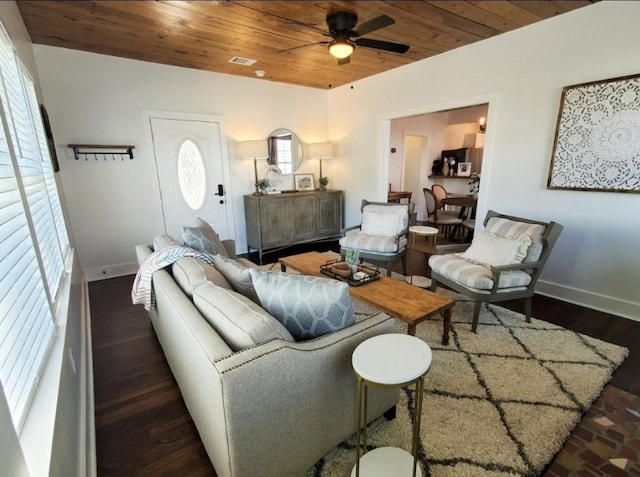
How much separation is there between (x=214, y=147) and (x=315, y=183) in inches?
71.0

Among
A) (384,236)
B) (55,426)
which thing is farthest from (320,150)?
(55,426)

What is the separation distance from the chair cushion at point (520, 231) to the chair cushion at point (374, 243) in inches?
36.0

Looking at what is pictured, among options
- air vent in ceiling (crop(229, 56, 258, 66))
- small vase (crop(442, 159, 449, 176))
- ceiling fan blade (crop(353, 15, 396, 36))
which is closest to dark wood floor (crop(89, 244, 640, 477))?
ceiling fan blade (crop(353, 15, 396, 36))

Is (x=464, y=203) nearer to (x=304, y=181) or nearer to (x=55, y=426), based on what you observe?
(x=304, y=181)

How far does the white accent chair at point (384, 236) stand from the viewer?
3455 mm

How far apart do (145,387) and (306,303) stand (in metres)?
1.35

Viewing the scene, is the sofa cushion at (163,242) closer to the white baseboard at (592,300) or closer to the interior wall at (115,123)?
the interior wall at (115,123)

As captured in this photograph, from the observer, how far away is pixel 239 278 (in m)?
1.66

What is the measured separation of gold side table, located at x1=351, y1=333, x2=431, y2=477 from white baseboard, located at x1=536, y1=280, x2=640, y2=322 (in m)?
2.51

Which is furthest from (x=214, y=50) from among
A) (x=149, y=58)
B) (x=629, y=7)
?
(x=629, y=7)

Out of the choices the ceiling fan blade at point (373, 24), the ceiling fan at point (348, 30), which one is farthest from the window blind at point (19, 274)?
the ceiling fan blade at point (373, 24)

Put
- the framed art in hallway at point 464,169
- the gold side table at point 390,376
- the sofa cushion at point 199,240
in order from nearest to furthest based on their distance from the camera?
the gold side table at point 390,376, the sofa cushion at point 199,240, the framed art in hallway at point 464,169

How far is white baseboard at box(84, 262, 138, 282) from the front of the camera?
3645 mm

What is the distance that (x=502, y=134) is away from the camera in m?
3.18
